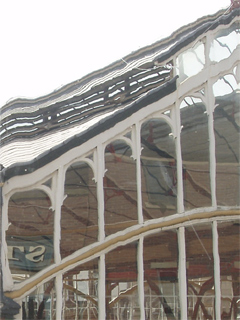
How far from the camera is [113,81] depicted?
5250mm

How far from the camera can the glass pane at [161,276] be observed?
493 centimetres

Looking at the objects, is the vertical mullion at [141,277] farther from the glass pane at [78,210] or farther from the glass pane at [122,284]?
the glass pane at [78,210]

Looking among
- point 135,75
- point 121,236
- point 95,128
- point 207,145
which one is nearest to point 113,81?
point 135,75

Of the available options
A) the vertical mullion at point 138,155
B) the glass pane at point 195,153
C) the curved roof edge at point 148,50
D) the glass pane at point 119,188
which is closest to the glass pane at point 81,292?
the glass pane at point 119,188

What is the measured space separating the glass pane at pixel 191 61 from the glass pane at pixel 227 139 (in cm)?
31

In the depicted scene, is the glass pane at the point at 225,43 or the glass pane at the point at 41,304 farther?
the glass pane at the point at 225,43

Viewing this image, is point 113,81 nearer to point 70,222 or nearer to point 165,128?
point 165,128

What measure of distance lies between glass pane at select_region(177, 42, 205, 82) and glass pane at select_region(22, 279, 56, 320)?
8.78ft

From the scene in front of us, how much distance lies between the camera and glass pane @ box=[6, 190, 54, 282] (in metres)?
4.69

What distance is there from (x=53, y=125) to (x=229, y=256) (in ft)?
7.91

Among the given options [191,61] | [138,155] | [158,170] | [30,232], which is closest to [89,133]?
[138,155]

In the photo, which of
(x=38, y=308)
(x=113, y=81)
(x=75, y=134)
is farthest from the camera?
(x=113, y=81)

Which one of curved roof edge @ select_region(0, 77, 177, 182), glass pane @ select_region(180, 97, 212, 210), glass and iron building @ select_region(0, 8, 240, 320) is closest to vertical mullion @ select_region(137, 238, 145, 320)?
glass and iron building @ select_region(0, 8, 240, 320)

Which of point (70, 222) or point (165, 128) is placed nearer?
point (70, 222)
